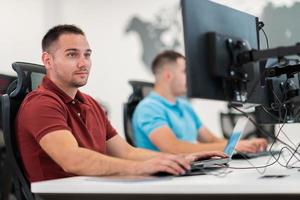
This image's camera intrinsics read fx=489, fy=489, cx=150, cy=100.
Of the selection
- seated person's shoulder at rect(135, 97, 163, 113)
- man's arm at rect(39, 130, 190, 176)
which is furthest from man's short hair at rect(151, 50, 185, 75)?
man's arm at rect(39, 130, 190, 176)

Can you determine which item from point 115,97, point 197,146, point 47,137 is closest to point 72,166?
point 47,137

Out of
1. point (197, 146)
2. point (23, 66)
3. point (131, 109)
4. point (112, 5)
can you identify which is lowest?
point (197, 146)

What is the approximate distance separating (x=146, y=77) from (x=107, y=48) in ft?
1.60

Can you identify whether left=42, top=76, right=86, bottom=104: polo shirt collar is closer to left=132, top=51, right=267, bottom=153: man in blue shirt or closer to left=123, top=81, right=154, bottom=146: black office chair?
left=132, top=51, right=267, bottom=153: man in blue shirt

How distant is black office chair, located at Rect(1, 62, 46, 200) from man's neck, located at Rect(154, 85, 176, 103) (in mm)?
1458

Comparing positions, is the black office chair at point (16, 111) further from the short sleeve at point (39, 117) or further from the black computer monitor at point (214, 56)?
the black computer monitor at point (214, 56)

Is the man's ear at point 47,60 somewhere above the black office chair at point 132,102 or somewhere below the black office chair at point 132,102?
above

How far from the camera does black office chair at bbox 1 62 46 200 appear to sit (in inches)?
Result: 61.7

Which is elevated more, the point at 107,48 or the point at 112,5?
the point at 112,5

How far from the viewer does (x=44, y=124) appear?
1637mm

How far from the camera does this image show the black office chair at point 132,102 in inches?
114

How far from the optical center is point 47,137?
5.20 feet

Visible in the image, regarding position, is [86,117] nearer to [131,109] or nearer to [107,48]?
[131,109]

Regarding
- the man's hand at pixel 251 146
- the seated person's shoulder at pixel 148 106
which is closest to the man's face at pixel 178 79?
the seated person's shoulder at pixel 148 106
